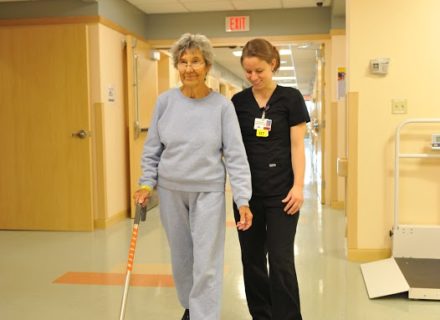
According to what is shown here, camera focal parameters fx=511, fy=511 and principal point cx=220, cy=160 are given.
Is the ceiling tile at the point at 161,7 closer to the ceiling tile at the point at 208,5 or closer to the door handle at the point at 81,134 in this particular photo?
the ceiling tile at the point at 208,5

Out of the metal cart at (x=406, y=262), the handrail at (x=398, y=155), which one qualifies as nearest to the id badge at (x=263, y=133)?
the metal cart at (x=406, y=262)

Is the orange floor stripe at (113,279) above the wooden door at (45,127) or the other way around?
the other way around

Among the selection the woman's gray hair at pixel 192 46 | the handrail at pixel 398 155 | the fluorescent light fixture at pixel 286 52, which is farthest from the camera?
the fluorescent light fixture at pixel 286 52

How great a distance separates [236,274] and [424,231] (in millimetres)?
1370

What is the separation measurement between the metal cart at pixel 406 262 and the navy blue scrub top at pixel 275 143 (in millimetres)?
1259

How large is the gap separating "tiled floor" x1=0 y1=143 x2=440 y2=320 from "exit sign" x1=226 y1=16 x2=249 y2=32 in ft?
8.81

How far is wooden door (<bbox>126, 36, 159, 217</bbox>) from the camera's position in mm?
5762

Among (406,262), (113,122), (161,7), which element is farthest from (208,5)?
(406,262)

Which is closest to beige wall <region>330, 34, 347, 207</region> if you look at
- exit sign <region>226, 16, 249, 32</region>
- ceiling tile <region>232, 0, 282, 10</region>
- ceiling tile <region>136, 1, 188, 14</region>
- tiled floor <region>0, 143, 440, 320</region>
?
ceiling tile <region>232, 0, 282, 10</region>

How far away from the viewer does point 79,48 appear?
498cm

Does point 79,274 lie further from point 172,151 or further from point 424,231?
point 424,231

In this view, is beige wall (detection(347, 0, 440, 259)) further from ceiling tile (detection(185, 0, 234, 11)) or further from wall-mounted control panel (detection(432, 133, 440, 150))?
ceiling tile (detection(185, 0, 234, 11))

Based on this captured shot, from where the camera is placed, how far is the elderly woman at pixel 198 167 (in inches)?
83.0

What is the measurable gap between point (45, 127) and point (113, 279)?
2.24m
